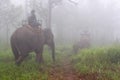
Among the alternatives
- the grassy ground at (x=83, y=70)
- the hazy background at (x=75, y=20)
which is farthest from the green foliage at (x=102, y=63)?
the hazy background at (x=75, y=20)

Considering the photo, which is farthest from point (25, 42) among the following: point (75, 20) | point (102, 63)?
point (75, 20)

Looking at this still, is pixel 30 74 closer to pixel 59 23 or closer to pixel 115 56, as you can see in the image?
pixel 115 56

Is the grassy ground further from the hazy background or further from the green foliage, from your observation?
the hazy background

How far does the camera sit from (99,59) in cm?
1302

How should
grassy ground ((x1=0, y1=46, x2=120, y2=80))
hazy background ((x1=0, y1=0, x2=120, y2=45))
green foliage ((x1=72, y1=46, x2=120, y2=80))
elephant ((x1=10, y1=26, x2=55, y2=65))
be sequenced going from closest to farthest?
grassy ground ((x1=0, y1=46, x2=120, y2=80)) → green foliage ((x1=72, y1=46, x2=120, y2=80)) → elephant ((x1=10, y1=26, x2=55, y2=65)) → hazy background ((x1=0, y1=0, x2=120, y2=45))

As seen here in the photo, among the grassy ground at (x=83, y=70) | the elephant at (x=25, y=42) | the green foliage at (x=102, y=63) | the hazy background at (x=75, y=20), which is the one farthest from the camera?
the hazy background at (x=75, y=20)

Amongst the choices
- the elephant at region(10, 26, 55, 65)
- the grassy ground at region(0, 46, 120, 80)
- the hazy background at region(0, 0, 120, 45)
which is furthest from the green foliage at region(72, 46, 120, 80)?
the hazy background at region(0, 0, 120, 45)

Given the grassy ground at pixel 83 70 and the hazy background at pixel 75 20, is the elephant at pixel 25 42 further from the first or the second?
the hazy background at pixel 75 20

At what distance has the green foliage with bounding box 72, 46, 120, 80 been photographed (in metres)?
11.0

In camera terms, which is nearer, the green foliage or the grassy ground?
the grassy ground

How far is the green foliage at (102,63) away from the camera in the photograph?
1098 cm

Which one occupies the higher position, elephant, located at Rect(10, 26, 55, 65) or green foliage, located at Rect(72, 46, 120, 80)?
elephant, located at Rect(10, 26, 55, 65)

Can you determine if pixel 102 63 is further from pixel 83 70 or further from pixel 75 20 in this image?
pixel 75 20

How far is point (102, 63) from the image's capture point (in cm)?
1245
